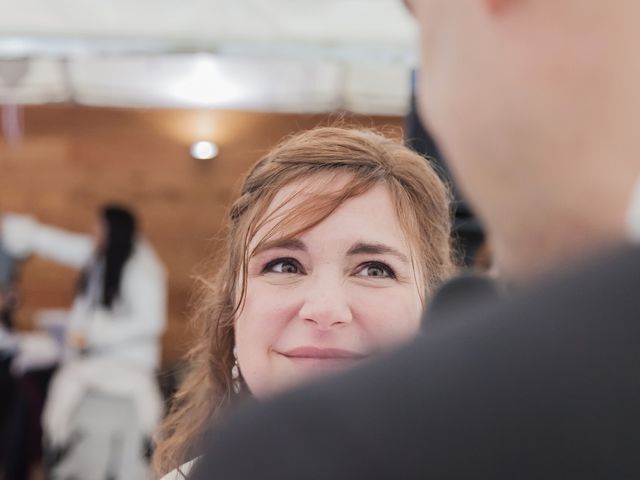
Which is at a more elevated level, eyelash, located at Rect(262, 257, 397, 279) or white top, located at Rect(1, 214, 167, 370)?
white top, located at Rect(1, 214, 167, 370)

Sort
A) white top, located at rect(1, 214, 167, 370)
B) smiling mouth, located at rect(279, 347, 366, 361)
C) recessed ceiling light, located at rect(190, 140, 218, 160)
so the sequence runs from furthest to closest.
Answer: recessed ceiling light, located at rect(190, 140, 218, 160), white top, located at rect(1, 214, 167, 370), smiling mouth, located at rect(279, 347, 366, 361)

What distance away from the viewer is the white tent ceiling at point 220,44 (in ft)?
12.1

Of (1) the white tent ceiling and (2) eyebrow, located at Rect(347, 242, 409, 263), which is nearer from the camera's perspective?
(2) eyebrow, located at Rect(347, 242, 409, 263)

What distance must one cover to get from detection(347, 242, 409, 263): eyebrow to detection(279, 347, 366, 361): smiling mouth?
0.37 feet

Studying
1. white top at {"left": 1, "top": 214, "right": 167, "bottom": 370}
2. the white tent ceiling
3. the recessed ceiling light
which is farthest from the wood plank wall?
white top at {"left": 1, "top": 214, "right": 167, "bottom": 370}

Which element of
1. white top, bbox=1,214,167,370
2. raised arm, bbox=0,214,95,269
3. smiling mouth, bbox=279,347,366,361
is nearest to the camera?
smiling mouth, bbox=279,347,366,361

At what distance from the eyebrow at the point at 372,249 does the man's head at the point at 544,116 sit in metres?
0.57

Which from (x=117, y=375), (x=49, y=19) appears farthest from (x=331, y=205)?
(x=49, y=19)

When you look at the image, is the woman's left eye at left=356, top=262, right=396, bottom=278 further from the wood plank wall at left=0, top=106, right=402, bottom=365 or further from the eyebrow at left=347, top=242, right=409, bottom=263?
the wood plank wall at left=0, top=106, right=402, bottom=365

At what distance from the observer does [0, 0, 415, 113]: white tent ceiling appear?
3695 mm

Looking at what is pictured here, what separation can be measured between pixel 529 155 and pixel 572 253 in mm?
40

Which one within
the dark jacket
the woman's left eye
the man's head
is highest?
the woman's left eye

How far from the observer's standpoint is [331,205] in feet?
3.08

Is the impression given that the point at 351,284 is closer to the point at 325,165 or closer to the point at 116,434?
the point at 325,165
